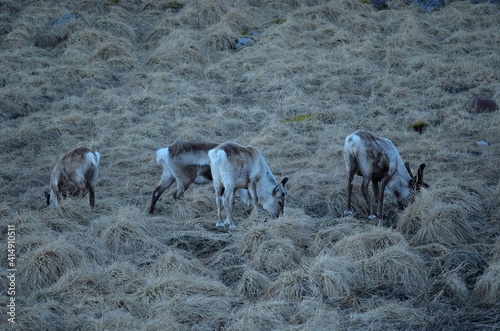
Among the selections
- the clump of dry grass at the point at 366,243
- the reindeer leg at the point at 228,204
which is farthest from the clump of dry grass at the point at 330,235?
the reindeer leg at the point at 228,204

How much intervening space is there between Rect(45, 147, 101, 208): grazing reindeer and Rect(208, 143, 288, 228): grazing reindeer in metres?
2.57

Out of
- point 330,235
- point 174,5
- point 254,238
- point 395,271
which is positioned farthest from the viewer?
point 174,5

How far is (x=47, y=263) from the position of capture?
845cm

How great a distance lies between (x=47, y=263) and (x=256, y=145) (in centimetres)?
716

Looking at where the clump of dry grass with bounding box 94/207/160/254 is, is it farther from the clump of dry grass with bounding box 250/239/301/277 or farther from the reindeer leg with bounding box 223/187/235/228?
the clump of dry grass with bounding box 250/239/301/277

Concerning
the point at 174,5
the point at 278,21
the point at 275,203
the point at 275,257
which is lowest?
the point at 275,203

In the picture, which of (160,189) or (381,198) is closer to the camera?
(381,198)

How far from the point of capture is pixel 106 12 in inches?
973

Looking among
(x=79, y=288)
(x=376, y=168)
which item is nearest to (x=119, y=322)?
(x=79, y=288)

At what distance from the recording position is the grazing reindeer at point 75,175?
11.9 m

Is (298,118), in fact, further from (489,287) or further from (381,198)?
(489,287)

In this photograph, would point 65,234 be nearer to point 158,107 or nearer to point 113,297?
point 113,297

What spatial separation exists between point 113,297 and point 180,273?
2.97ft

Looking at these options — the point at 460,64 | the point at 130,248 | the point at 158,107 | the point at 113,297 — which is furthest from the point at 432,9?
the point at 113,297
